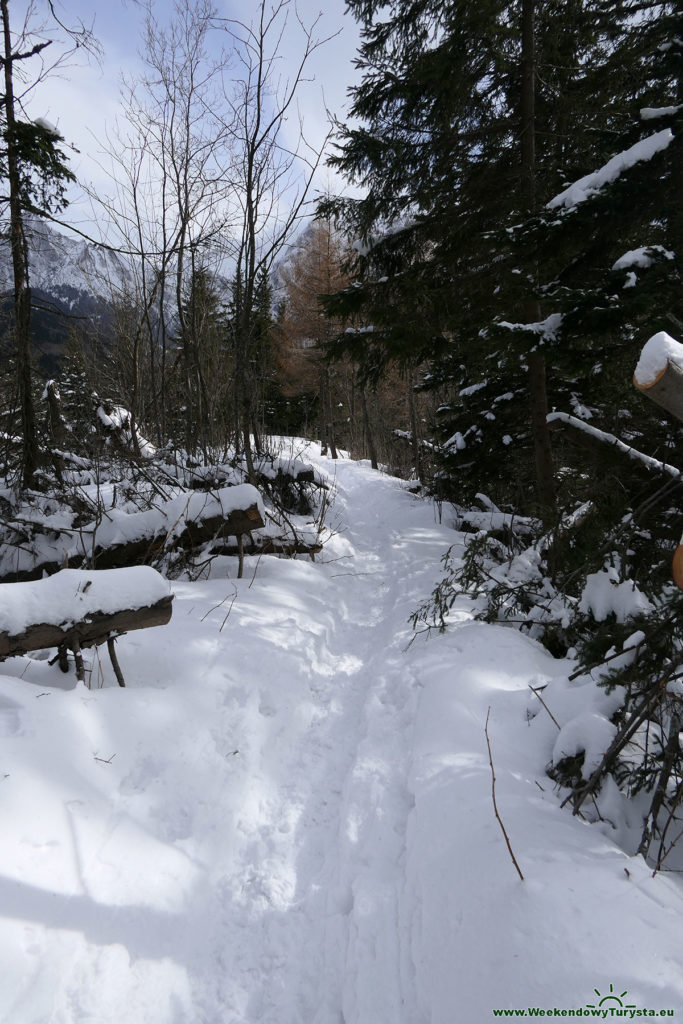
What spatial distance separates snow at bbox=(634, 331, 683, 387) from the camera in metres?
1.08

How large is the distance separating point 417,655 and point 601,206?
3.92m

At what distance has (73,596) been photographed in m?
2.84

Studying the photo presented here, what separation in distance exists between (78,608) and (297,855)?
192cm

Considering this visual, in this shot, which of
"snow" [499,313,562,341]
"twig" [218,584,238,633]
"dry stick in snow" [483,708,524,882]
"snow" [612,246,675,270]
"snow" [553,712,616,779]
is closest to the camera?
"dry stick in snow" [483,708,524,882]

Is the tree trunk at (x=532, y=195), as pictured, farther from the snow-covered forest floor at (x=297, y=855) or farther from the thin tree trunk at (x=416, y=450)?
the thin tree trunk at (x=416, y=450)

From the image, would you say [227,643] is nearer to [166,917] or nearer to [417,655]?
[417,655]

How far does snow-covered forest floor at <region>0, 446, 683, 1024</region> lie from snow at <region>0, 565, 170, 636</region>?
0.42 meters

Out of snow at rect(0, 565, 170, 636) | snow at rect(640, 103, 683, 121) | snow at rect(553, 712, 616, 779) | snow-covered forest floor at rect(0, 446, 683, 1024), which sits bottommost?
snow-covered forest floor at rect(0, 446, 683, 1024)

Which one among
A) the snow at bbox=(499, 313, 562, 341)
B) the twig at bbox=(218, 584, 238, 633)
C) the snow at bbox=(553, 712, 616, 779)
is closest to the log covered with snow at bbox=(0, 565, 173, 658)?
the twig at bbox=(218, 584, 238, 633)

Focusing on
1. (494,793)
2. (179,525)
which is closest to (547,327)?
(494,793)

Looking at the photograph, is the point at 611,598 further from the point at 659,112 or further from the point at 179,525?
the point at 179,525

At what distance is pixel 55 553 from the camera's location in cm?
512

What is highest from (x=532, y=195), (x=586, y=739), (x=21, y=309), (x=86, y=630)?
(x=532, y=195)

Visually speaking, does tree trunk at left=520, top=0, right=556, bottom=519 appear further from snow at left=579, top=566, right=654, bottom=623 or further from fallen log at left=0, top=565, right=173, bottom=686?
fallen log at left=0, top=565, right=173, bottom=686
